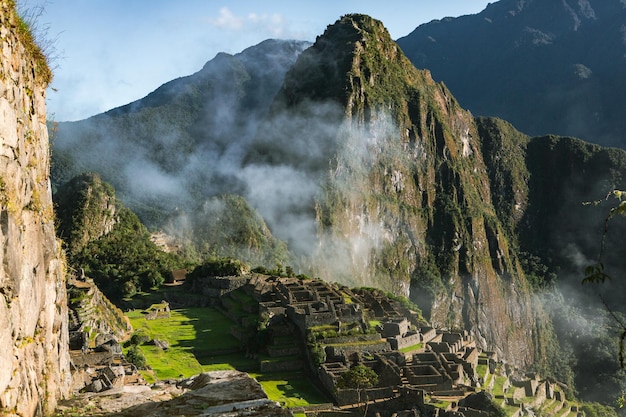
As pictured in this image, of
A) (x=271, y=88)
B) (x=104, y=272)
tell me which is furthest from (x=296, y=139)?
(x=104, y=272)

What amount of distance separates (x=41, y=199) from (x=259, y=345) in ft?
92.5

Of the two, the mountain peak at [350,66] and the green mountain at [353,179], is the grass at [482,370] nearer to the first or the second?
the green mountain at [353,179]

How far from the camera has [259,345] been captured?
35.9 meters

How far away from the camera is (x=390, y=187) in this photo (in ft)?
455

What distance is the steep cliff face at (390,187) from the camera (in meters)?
127

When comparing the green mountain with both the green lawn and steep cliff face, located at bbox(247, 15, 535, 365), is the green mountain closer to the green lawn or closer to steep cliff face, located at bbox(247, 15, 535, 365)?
steep cliff face, located at bbox(247, 15, 535, 365)

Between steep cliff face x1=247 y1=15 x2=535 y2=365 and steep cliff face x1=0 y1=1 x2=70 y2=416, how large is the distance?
10472 centimetres

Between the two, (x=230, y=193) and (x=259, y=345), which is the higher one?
(x=230, y=193)

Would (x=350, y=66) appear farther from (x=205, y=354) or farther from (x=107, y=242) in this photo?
(x=205, y=354)

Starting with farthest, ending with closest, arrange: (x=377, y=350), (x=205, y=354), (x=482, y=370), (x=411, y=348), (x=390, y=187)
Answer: (x=390, y=187) < (x=482, y=370) < (x=411, y=348) < (x=205, y=354) < (x=377, y=350)

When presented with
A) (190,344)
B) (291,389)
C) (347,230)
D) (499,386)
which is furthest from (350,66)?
(291,389)

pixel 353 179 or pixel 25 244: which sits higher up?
pixel 353 179

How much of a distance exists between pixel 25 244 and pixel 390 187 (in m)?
133

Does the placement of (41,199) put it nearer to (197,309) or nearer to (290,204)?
(197,309)
